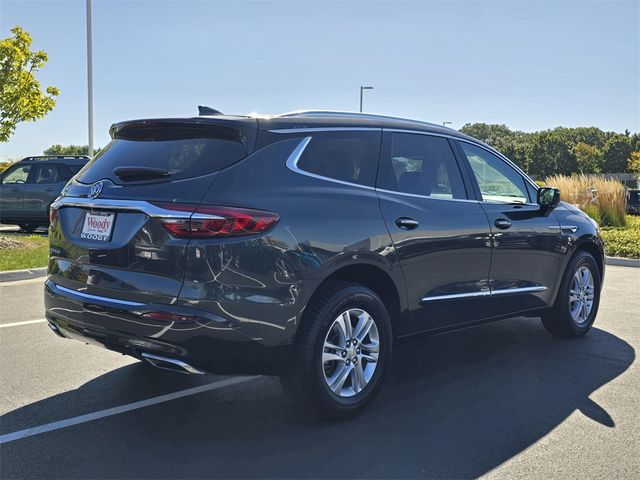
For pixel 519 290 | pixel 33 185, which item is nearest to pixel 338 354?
pixel 519 290

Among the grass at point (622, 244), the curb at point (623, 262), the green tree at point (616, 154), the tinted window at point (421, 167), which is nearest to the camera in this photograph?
the tinted window at point (421, 167)

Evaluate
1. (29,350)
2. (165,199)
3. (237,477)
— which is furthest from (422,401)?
(29,350)

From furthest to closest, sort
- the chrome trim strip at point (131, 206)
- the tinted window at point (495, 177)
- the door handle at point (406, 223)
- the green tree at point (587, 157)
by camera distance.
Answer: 1. the green tree at point (587, 157)
2. the tinted window at point (495, 177)
3. the door handle at point (406, 223)
4. the chrome trim strip at point (131, 206)

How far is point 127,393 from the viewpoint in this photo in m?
4.39

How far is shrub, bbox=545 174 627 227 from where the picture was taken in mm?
18188

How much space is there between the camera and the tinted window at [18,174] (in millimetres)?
16391

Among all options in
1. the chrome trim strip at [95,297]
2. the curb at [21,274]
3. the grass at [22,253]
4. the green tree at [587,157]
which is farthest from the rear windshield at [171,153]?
the green tree at [587,157]

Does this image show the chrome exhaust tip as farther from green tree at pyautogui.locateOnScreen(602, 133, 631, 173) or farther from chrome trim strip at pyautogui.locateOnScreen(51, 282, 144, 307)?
green tree at pyautogui.locateOnScreen(602, 133, 631, 173)

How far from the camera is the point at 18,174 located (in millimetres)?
16438

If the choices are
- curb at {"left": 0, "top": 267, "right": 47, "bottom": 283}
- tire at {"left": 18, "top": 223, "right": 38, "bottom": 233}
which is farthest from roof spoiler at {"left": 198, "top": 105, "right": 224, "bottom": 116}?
A: tire at {"left": 18, "top": 223, "right": 38, "bottom": 233}

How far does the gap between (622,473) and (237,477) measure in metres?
1.95

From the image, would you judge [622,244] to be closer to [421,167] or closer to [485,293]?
[485,293]

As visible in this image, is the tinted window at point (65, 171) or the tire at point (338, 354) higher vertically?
the tinted window at point (65, 171)

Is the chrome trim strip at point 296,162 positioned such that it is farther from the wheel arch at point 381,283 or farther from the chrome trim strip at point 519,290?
the chrome trim strip at point 519,290
